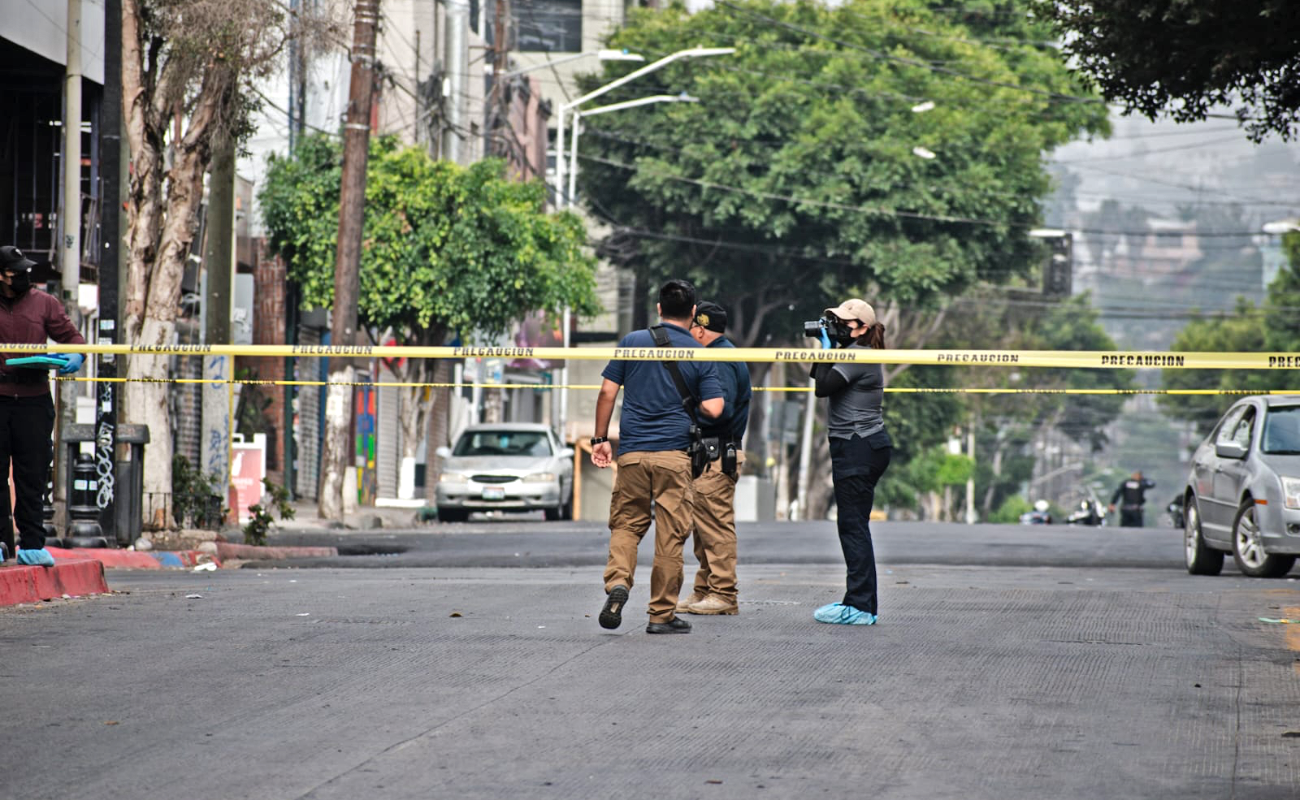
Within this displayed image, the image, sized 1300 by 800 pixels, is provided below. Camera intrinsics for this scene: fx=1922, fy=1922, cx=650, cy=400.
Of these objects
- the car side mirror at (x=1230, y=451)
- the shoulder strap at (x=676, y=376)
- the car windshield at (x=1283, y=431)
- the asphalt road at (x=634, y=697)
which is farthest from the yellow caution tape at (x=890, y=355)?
the car windshield at (x=1283, y=431)

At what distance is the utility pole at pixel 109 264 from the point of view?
1694 centimetres

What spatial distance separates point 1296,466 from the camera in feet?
51.6

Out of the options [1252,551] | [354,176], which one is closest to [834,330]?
[1252,551]

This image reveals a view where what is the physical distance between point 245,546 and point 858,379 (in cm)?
1042

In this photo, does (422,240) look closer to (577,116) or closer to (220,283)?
(220,283)

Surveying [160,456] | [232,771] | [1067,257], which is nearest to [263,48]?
[160,456]

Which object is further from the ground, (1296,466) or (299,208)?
(299,208)

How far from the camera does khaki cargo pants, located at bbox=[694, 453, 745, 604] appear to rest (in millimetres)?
10734

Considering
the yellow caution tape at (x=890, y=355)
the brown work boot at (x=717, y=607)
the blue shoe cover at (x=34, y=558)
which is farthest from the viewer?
the blue shoe cover at (x=34, y=558)

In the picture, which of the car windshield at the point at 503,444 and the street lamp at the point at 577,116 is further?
the street lamp at the point at 577,116

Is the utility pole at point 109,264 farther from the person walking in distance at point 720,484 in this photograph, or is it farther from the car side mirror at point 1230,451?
the car side mirror at point 1230,451

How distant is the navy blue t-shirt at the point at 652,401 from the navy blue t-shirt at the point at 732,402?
0.83 ft

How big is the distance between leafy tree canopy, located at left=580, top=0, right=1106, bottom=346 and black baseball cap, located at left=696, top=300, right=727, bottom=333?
3432cm

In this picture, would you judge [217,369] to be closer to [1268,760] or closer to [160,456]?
[160,456]
